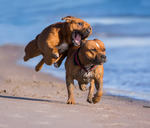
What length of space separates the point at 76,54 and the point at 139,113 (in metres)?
1.30

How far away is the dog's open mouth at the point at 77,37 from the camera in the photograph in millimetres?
5805

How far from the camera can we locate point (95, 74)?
5.43 m

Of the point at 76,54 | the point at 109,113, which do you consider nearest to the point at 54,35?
the point at 76,54

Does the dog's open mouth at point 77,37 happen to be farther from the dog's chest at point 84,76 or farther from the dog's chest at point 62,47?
the dog's chest at point 84,76

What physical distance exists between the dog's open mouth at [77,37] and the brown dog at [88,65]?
15 centimetres

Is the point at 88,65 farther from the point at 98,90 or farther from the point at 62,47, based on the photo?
the point at 62,47

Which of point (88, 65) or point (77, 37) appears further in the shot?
point (77, 37)

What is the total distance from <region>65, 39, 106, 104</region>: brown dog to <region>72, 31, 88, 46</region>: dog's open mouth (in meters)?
0.15

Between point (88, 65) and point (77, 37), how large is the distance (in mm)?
732

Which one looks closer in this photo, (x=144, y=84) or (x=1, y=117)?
(x=1, y=117)

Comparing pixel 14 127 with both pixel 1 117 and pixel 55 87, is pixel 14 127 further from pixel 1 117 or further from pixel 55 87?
pixel 55 87

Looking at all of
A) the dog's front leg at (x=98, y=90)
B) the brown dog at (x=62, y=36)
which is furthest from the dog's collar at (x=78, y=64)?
the brown dog at (x=62, y=36)

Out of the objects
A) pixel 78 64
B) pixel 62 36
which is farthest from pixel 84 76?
pixel 62 36

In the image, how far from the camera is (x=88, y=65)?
17.4 ft
